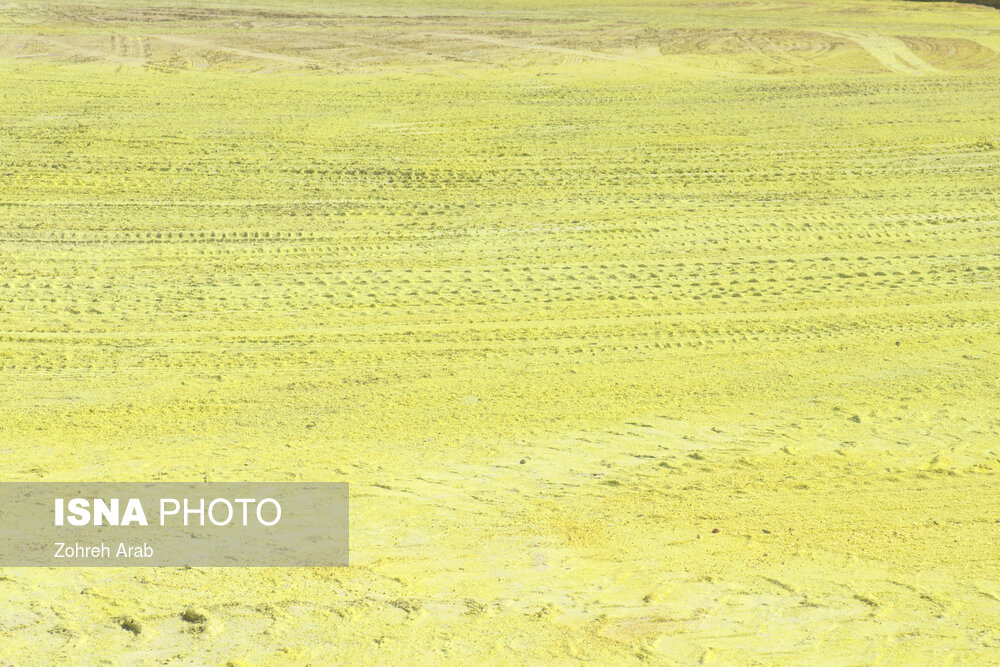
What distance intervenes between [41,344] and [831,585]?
603cm

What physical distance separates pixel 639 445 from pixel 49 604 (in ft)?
12.1

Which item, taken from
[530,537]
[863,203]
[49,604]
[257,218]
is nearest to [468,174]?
[257,218]

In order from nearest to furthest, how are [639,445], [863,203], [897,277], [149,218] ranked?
1. [639,445]
2. [897,277]
3. [149,218]
4. [863,203]

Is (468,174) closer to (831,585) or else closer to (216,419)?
(216,419)

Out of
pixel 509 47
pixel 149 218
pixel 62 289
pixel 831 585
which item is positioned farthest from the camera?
pixel 509 47

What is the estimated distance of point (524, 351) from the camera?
27.6 feet

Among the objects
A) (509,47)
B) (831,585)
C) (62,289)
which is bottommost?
(831,585)

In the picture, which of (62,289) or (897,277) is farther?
(897,277)

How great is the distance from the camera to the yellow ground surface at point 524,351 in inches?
208

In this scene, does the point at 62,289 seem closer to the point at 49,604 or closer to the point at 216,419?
the point at 216,419

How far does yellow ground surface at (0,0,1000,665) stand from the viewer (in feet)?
17.3

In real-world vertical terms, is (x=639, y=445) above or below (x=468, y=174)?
below

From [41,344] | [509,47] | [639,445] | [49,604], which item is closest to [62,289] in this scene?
[41,344]

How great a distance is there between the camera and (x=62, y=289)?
360 inches
